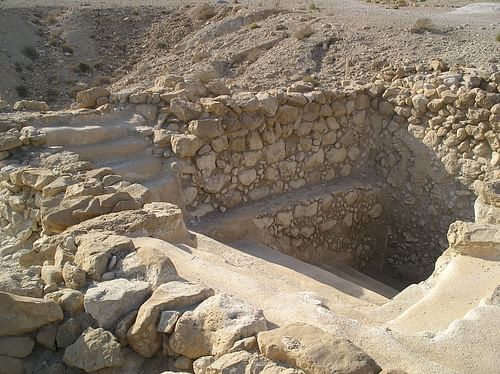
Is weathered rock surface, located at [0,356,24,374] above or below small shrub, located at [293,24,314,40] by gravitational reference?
below

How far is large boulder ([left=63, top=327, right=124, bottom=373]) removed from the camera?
2.69 meters

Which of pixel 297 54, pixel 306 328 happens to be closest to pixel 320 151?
pixel 306 328

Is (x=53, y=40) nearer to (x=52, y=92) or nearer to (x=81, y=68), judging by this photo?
(x=81, y=68)

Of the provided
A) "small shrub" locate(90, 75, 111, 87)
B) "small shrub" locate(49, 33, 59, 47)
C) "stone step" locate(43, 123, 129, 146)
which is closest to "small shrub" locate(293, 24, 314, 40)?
"small shrub" locate(90, 75, 111, 87)

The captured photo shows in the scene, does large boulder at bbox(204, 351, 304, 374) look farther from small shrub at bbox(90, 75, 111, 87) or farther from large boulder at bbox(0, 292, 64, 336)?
small shrub at bbox(90, 75, 111, 87)

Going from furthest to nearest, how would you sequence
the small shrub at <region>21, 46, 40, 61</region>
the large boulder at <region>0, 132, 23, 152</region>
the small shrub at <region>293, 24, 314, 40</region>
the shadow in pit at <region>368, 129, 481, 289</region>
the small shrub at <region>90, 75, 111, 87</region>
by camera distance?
the small shrub at <region>21, 46, 40, 61</region> < the small shrub at <region>90, 75, 111, 87</region> < the small shrub at <region>293, 24, 314, 40</region> < the shadow in pit at <region>368, 129, 481, 289</region> < the large boulder at <region>0, 132, 23, 152</region>

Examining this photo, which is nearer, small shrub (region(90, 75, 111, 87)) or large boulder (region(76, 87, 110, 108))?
large boulder (region(76, 87, 110, 108))

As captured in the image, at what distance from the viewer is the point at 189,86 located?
674 centimetres

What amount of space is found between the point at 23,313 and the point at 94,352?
42cm

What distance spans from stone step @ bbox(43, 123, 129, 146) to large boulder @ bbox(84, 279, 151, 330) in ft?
10.6

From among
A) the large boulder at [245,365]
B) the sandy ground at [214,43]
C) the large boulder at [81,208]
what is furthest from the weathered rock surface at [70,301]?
the sandy ground at [214,43]

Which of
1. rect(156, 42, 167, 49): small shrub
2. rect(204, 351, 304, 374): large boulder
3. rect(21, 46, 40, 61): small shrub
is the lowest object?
rect(204, 351, 304, 374): large boulder

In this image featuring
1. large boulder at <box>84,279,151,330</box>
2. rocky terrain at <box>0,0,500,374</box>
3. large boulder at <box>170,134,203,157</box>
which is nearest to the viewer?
rocky terrain at <box>0,0,500,374</box>

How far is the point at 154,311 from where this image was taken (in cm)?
279
